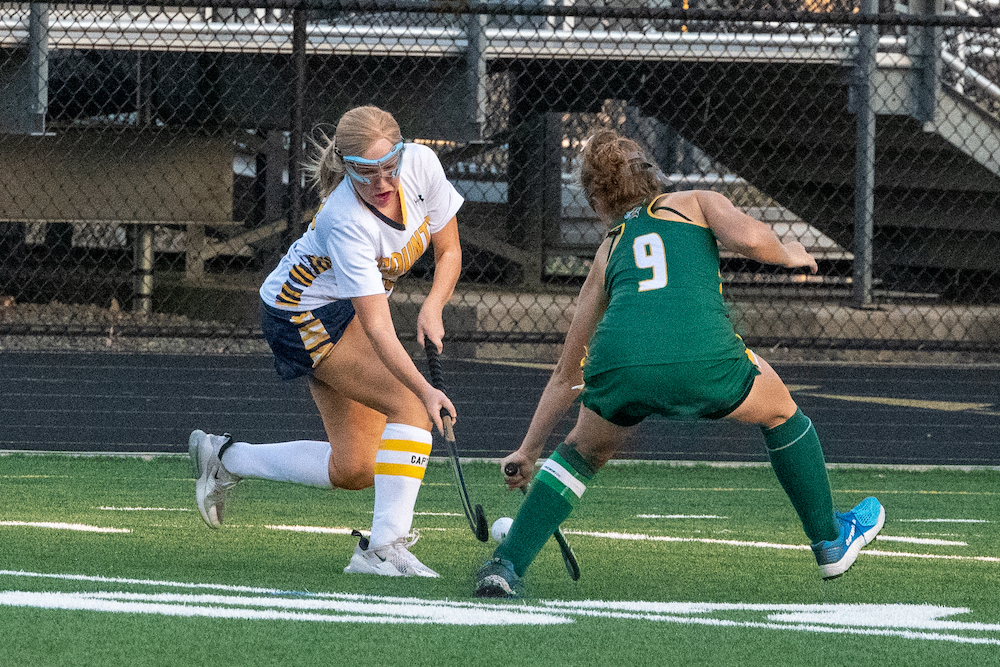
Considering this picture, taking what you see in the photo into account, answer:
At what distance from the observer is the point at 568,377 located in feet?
13.0

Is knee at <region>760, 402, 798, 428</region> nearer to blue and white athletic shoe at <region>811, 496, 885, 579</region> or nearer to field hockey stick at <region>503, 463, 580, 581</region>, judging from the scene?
blue and white athletic shoe at <region>811, 496, 885, 579</region>

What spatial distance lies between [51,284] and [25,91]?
6971mm

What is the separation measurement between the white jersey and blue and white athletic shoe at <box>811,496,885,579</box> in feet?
4.72

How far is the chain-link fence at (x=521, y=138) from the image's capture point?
10.5 meters

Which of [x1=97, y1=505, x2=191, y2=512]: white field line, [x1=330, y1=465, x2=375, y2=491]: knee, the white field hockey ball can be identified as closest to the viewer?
Answer: the white field hockey ball

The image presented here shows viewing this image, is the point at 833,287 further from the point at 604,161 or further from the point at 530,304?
the point at 604,161

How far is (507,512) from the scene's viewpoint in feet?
19.7

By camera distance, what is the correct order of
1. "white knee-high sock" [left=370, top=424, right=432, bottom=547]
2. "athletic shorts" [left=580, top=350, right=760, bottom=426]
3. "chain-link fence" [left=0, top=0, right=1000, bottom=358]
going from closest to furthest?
1. "athletic shorts" [left=580, top=350, right=760, bottom=426]
2. "white knee-high sock" [left=370, top=424, right=432, bottom=547]
3. "chain-link fence" [left=0, top=0, right=1000, bottom=358]

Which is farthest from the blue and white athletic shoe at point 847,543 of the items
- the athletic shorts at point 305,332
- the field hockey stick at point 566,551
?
the athletic shorts at point 305,332

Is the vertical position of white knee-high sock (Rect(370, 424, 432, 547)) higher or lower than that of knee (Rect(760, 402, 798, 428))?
lower

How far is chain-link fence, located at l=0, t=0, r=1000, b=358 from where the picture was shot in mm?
10461

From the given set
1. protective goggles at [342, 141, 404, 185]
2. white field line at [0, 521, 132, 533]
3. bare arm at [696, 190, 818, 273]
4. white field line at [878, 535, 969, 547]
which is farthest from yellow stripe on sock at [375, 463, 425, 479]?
white field line at [878, 535, 969, 547]

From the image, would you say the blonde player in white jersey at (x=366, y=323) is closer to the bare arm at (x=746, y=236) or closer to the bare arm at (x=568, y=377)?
the bare arm at (x=568, y=377)

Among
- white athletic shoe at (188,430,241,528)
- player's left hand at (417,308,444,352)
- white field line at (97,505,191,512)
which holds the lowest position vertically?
white field line at (97,505,191,512)
